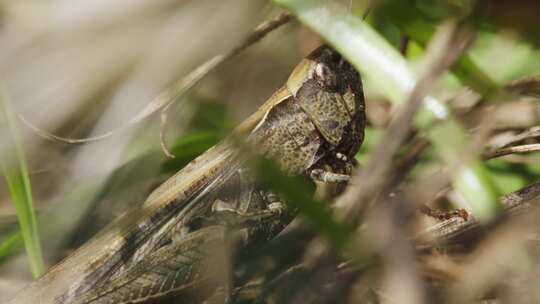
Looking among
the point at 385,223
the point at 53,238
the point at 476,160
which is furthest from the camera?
the point at 53,238

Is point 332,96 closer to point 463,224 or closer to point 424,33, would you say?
point 424,33

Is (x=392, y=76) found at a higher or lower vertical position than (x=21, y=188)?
lower

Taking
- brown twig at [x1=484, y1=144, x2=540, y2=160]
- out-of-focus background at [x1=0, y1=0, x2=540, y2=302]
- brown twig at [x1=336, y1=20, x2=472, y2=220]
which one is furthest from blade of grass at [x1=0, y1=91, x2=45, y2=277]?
brown twig at [x1=484, y1=144, x2=540, y2=160]

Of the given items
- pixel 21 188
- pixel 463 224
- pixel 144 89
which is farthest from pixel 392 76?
pixel 21 188

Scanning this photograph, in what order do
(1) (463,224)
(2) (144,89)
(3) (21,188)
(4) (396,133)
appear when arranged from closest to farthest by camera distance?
(4) (396,133)
(1) (463,224)
(2) (144,89)
(3) (21,188)

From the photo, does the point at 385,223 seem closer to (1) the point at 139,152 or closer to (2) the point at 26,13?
(1) the point at 139,152

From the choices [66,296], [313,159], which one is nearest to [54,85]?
[66,296]

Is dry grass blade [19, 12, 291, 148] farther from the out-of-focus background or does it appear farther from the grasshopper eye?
the grasshopper eye
